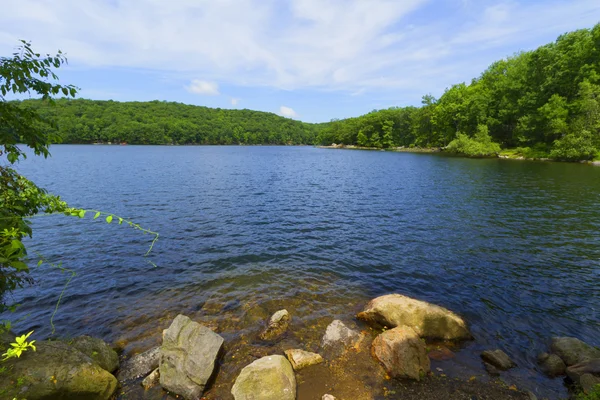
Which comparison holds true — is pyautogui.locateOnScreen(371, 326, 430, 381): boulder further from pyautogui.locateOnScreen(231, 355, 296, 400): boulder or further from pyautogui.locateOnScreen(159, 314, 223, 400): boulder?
pyautogui.locateOnScreen(159, 314, 223, 400): boulder

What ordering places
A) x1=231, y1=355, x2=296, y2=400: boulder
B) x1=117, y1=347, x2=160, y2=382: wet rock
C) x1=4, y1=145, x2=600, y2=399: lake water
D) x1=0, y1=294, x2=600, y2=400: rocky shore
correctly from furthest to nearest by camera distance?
x1=4, y1=145, x2=600, y2=399: lake water, x1=117, y1=347, x2=160, y2=382: wet rock, x1=231, y1=355, x2=296, y2=400: boulder, x1=0, y1=294, x2=600, y2=400: rocky shore

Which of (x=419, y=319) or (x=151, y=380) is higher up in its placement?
(x=419, y=319)

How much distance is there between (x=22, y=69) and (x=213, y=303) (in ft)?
32.8

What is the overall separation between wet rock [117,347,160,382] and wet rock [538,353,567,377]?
11889mm

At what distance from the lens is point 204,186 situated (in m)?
39.3

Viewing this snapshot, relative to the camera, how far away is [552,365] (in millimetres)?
8602

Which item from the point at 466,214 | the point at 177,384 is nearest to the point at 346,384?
the point at 177,384

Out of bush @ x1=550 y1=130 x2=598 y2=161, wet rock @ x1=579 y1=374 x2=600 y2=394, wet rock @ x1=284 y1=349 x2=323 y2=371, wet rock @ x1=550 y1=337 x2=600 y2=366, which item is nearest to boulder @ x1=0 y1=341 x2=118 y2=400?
wet rock @ x1=284 y1=349 x2=323 y2=371

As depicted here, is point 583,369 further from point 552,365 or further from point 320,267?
point 320,267

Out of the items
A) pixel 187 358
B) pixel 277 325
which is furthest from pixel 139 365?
pixel 277 325

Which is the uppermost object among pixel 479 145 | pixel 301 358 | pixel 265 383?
pixel 479 145

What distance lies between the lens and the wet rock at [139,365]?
8.37 m

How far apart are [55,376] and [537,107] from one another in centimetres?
10151

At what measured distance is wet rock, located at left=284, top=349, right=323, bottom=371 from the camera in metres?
8.62
